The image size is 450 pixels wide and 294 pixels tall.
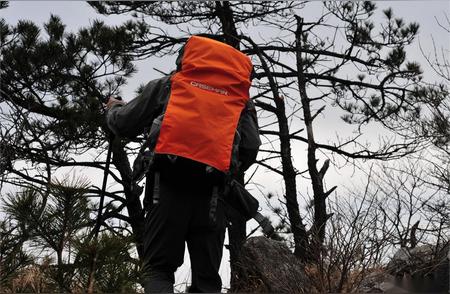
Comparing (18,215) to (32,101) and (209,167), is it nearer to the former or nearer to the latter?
(209,167)

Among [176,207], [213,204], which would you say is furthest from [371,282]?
[176,207]

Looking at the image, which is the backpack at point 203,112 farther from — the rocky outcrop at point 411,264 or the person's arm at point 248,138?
the rocky outcrop at point 411,264

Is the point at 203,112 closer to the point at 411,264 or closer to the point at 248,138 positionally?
the point at 248,138

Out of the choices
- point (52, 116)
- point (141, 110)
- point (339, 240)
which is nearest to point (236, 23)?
point (52, 116)

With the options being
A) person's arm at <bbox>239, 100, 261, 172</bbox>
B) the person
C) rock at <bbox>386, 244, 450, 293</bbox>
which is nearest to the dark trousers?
the person

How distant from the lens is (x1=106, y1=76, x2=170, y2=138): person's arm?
2977mm

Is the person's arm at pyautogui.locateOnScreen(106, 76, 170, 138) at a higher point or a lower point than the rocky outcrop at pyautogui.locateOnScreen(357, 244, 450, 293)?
higher

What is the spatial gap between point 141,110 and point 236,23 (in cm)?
765

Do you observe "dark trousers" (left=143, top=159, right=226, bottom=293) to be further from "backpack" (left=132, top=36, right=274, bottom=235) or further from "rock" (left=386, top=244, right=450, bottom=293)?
"rock" (left=386, top=244, right=450, bottom=293)

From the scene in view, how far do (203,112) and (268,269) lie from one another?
11.1 feet

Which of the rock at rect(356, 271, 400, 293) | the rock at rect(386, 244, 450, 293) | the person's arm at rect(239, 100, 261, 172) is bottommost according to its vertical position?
the rock at rect(356, 271, 400, 293)

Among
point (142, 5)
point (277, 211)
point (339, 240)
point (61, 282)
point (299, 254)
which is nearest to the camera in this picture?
point (61, 282)

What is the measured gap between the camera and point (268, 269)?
6.00m

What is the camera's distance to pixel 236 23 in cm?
1037
